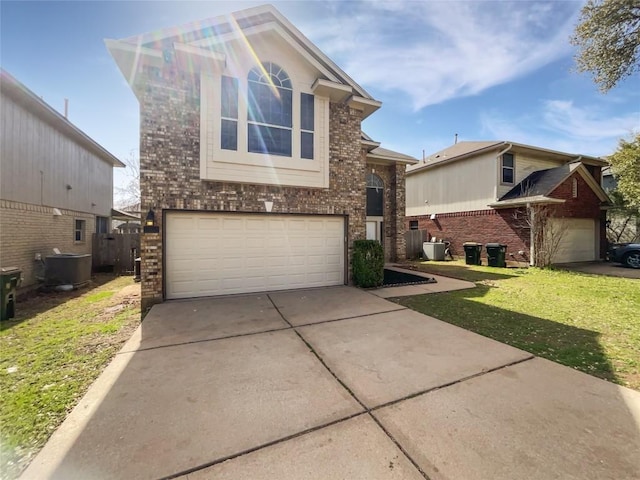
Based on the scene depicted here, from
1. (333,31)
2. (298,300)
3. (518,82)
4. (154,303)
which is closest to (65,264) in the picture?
(154,303)

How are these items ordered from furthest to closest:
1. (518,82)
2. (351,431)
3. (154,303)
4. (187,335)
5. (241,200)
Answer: (518,82), (241,200), (154,303), (187,335), (351,431)

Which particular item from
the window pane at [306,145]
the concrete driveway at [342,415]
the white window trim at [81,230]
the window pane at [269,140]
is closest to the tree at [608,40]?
the window pane at [306,145]

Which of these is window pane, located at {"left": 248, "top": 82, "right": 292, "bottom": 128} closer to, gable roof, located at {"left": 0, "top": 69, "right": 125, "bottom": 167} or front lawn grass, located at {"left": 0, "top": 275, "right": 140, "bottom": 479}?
front lawn grass, located at {"left": 0, "top": 275, "right": 140, "bottom": 479}

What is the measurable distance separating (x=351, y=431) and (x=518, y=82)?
13332mm

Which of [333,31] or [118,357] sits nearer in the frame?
[118,357]

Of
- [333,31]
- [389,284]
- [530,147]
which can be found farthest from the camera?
[530,147]

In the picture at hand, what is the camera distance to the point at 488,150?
14.2 m

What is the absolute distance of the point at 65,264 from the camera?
342 inches

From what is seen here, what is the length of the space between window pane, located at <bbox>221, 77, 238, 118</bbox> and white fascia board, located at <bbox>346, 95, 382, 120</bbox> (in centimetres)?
333

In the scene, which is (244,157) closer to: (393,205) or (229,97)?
(229,97)

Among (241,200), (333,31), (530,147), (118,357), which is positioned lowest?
(118,357)

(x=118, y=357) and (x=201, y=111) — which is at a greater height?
(x=201, y=111)

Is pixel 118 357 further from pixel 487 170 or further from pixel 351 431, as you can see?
pixel 487 170

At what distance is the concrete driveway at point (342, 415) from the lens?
200cm
